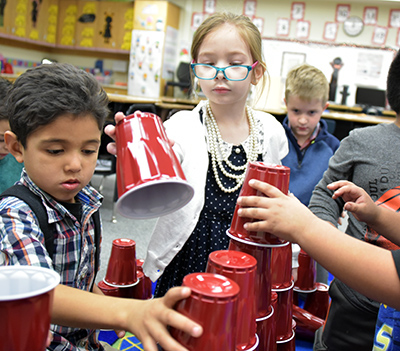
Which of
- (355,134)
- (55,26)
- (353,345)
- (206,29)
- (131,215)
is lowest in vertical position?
(353,345)

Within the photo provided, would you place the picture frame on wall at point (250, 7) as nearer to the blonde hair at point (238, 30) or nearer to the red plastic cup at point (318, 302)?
the blonde hair at point (238, 30)

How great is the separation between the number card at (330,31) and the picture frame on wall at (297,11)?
0.40m

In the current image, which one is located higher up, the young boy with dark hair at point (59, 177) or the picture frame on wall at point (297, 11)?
the picture frame on wall at point (297, 11)

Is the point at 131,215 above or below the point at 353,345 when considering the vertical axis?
above

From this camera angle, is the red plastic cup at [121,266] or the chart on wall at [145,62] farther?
the chart on wall at [145,62]

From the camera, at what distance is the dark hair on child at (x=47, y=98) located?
730 millimetres

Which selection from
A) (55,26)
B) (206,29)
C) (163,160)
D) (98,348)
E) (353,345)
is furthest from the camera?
(55,26)

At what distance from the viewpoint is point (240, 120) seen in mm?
1277

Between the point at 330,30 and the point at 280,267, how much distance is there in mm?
6020

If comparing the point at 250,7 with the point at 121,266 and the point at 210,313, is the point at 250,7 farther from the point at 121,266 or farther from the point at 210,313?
the point at 210,313

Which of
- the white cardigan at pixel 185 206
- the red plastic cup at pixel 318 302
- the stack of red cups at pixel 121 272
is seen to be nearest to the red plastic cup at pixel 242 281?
the white cardigan at pixel 185 206

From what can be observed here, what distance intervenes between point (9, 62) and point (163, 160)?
6702 millimetres

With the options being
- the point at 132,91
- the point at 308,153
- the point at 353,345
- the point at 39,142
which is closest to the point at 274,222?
the point at 39,142

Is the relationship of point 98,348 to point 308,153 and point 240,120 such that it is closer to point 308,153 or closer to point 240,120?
point 240,120
